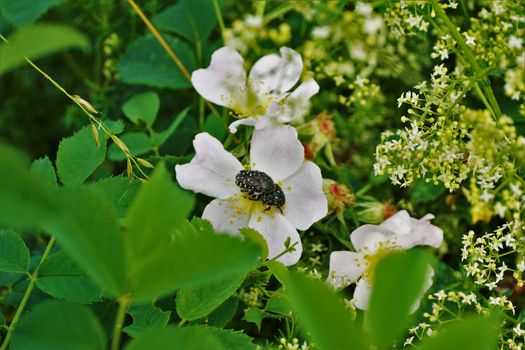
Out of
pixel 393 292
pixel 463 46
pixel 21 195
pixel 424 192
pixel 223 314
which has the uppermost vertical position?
pixel 21 195

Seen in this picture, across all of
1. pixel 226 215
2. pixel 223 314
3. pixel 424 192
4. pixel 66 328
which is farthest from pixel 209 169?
pixel 66 328

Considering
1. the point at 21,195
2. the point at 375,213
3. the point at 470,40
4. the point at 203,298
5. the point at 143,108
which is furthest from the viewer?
the point at 143,108

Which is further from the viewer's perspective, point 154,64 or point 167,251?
point 154,64

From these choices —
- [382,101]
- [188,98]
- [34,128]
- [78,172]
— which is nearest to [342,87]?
[382,101]

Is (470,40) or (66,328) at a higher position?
(66,328)

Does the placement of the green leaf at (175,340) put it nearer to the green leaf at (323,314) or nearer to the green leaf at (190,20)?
the green leaf at (323,314)

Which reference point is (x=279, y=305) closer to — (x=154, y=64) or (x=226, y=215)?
(x=226, y=215)

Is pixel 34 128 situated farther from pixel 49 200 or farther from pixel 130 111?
pixel 49 200
